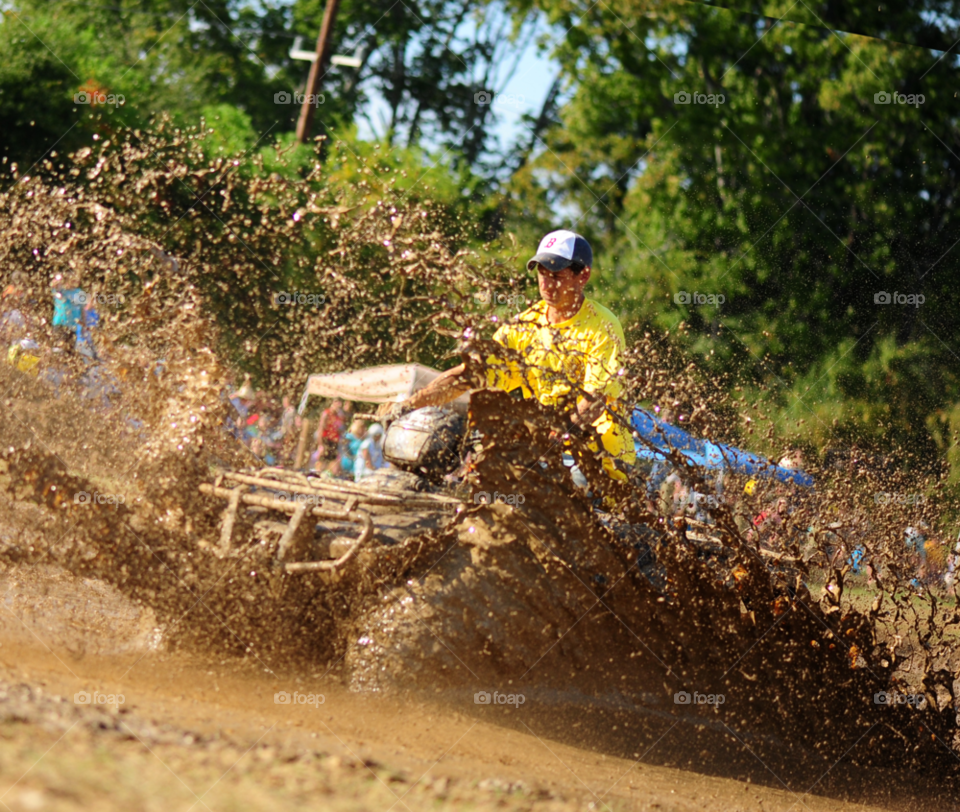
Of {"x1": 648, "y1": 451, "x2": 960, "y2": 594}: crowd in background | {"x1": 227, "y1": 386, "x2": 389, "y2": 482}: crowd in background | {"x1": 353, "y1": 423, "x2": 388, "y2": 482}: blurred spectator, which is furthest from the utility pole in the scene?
{"x1": 648, "y1": 451, "x2": 960, "y2": 594}: crowd in background

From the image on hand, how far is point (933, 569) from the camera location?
7.79m

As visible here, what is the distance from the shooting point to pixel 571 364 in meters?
4.87

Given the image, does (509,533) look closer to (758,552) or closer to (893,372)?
(758,552)

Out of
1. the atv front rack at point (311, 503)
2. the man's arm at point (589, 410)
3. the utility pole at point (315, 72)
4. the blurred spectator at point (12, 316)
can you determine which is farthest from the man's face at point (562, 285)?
the utility pole at point (315, 72)

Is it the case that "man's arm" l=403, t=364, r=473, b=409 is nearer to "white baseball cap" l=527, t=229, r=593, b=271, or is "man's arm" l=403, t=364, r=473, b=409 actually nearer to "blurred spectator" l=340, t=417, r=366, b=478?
"white baseball cap" l=527, t=229, r=593, b=271

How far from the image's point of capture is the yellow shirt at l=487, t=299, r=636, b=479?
475 centimetres

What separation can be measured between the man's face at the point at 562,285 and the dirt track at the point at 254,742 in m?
1.92

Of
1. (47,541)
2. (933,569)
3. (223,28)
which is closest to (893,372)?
(933,569)

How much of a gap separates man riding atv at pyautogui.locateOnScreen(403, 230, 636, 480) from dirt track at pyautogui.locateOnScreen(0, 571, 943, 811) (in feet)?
4.36

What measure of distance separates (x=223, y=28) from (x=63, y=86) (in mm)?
12592

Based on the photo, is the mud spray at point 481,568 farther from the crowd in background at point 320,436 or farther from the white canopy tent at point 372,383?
the white canopy tent at point 372,383

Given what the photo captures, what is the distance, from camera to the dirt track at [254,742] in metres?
2.90

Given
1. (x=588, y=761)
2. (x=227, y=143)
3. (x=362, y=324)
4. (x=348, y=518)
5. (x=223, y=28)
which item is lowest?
(x=588, y=761)

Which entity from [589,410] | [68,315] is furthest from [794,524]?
[68,315]
